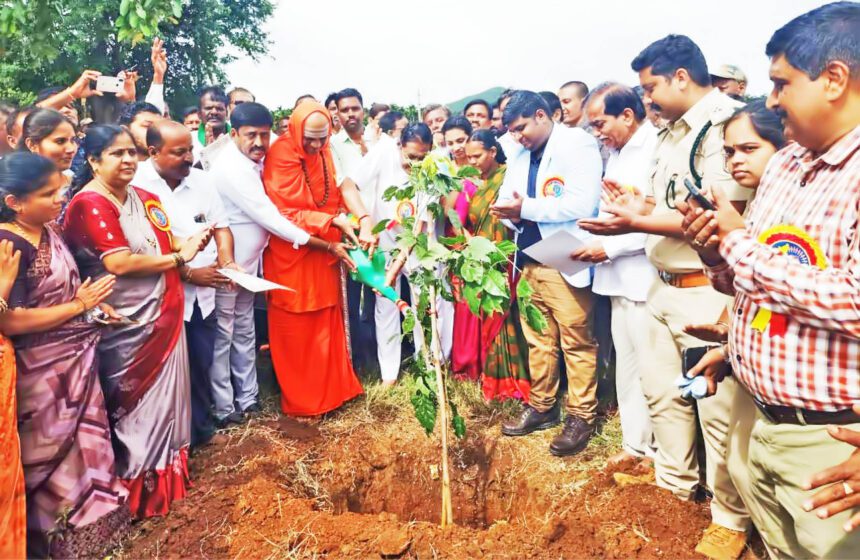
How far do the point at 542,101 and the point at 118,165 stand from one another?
247 centimetres

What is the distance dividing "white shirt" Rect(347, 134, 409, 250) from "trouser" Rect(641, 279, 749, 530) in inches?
93.2

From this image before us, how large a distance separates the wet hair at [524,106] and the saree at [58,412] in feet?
8.48

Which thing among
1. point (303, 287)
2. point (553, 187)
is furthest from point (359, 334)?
point (553, 187)

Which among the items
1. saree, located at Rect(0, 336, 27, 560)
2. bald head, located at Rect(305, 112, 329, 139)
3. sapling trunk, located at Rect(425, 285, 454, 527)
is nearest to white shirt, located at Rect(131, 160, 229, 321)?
bald head, located at Rect(305, 112, 329, 139)

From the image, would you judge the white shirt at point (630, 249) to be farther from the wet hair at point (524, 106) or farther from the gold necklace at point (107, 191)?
the gold necklace at point (107, 191)

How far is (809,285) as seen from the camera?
144cm

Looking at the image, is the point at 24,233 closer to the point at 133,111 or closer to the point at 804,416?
the point at 133,111

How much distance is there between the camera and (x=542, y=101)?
12.2ft

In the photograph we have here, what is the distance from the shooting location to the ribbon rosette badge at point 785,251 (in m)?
1.54

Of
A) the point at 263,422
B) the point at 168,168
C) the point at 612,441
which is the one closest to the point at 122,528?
the point at 263,422

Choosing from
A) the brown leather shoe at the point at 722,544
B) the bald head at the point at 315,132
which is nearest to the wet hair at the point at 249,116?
the bald head at the point at 315,132

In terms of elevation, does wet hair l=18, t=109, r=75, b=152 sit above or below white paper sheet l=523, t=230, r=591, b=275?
above

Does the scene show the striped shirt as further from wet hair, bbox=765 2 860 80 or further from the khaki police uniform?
the khaki police uniform

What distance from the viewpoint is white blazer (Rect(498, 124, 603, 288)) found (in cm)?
357
